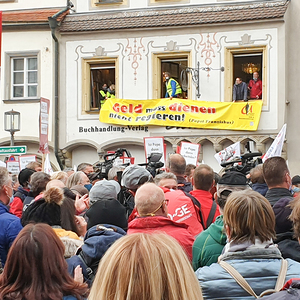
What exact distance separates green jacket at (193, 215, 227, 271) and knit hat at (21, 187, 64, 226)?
1171 millimetres

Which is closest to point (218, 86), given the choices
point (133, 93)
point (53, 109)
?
point (133, 93)

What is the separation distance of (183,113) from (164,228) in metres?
14.8

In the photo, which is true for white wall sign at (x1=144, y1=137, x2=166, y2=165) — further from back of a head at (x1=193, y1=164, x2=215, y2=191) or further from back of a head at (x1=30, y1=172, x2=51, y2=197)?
back of a head at (x1=193, y1=164, x2=215, y2=191)

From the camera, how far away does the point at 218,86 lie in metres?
19.2

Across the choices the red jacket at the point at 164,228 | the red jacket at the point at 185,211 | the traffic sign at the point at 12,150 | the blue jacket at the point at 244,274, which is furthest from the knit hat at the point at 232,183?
the traffic sign at the point at 12,150

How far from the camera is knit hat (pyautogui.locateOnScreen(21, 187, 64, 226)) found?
16.0 feet

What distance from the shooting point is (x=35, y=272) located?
304 cm

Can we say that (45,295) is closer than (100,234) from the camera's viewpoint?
Yes

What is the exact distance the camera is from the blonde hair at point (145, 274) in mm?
2066

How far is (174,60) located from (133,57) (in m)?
1.26

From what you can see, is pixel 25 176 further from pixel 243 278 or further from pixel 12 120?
pixel 12 120

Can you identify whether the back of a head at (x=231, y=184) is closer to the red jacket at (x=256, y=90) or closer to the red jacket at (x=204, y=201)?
the red jacket at (x=204, y=201)

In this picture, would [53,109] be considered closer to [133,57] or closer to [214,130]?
[133,57]

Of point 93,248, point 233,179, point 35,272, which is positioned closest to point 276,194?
point 233,179
